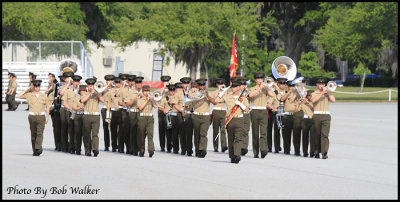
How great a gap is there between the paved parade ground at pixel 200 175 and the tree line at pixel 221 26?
92.0 feet

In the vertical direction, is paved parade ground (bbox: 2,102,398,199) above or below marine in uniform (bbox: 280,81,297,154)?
below

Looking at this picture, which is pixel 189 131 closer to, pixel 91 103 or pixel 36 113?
pixel 91 103

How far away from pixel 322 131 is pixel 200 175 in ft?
13.1

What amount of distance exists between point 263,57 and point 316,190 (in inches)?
2022

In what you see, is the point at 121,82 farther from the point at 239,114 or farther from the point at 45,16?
the point at 45,16

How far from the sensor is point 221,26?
5603 centimetres

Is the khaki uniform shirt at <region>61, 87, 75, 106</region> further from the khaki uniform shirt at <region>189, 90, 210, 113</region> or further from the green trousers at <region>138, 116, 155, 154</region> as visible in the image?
the khaki uniform shirt at <region>189, 90, 210, 113</region>

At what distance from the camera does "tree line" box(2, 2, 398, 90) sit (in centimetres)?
4672

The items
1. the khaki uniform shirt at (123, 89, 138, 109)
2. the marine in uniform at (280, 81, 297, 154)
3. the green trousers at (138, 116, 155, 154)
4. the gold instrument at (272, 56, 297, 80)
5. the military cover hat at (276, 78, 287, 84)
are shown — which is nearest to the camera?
the green trousers at (138, 116, 155, 154)

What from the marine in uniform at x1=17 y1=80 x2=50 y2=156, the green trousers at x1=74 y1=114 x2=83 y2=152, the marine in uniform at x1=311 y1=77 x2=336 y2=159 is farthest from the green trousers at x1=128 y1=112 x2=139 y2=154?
the marine in uniform at x1=311 y1=77 x2=336 y2=159

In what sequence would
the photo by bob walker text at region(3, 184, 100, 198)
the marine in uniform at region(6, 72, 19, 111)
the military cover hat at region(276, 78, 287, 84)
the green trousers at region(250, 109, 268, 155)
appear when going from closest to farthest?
the photo by bob walker text at region(3, 184, 100, 198)
the green trousers at region(250, 109, 268, 155)
the military cover hat at region(276, 78, 287, 84)
the marine in uniform at region(6, 72, 19, 111)

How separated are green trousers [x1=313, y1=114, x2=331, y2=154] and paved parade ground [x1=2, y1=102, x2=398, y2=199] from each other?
35 centimetres

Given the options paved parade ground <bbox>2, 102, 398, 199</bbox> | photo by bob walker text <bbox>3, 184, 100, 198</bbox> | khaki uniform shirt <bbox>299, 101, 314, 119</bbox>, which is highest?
khaki uniform shirt <bbox>299, 101, 314, 119</bbox>

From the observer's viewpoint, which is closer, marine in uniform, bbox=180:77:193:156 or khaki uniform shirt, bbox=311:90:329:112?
khaki uniform shirt, bbox=311:90:329:112
